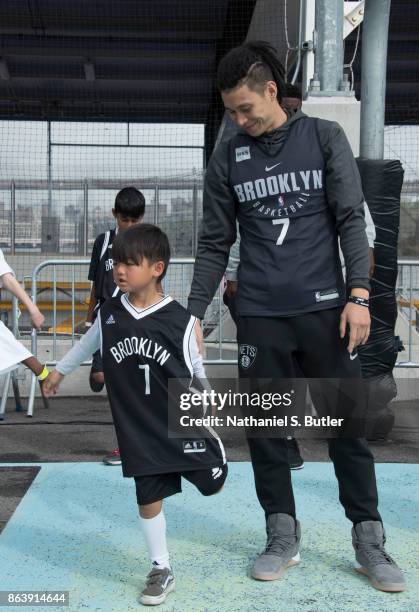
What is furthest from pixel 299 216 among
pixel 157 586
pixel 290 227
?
pixel 157 586

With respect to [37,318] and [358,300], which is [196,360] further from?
[37,318]

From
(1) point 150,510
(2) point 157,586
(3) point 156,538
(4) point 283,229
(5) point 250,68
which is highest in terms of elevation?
(5) point 250,68

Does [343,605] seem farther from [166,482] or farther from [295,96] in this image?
[295,96]

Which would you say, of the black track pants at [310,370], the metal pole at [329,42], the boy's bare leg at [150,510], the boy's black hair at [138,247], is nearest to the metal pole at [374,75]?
the metal pole at [329,42]

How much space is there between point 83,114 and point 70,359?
17.9 meters

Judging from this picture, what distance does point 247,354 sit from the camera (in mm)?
3113

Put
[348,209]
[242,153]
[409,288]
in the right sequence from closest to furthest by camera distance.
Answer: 1. [348,209]
2. [242,153]
3. [409,288]

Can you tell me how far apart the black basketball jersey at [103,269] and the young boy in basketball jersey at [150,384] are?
1894 millimetres

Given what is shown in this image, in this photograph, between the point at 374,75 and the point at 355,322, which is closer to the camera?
the point at 355,322

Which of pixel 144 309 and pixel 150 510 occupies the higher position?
pixel 144 309

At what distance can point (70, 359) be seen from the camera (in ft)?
10.2

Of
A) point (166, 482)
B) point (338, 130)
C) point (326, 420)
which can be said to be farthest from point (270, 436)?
point (338, 130)

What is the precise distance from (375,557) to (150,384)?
1.07m

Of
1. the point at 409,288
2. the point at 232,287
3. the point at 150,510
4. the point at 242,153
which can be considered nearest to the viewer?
the point at 150,510
